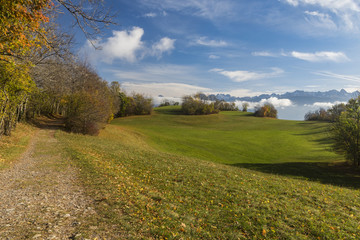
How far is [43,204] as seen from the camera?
298 inches

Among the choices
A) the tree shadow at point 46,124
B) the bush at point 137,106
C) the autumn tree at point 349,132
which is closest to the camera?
the autumn tree at point 349,132

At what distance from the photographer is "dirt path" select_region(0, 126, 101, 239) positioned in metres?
5.77

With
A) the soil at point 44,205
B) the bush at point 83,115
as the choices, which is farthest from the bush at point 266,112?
the soil at point 44,205

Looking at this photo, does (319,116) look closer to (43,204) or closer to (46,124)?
(46,124)

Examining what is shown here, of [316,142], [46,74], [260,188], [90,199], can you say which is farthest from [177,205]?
[316,142]

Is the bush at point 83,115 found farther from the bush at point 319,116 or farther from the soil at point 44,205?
the bush at point 319,116

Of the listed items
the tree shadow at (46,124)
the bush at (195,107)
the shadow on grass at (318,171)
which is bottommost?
the shadow on grass at (318,171)

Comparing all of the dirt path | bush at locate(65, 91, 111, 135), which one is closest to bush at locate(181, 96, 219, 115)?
bush at locate(65, 91, 111, 135)

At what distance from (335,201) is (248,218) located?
773 cm

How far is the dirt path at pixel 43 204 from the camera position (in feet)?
18.9

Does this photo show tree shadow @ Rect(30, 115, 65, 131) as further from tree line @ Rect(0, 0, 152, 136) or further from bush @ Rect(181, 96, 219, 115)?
bush @ Rect(181, 96, 219, 115)

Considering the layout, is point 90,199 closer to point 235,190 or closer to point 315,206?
point 235,190

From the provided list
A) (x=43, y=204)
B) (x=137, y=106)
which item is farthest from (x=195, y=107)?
(x=43, y=204)

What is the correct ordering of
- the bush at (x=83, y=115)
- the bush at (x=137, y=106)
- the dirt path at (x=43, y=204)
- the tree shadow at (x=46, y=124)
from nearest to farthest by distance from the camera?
the dirt path at (x=43, y=204) → the bush at (x=83, y=115) → the tree shadow at (x=46, y=124) → the bush at (x=137, y=106)
